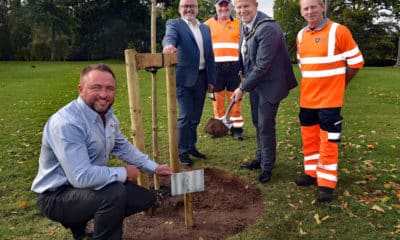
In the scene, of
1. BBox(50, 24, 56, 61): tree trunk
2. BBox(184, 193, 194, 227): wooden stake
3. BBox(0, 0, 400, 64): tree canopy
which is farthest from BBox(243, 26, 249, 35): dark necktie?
BBox(50, 24, 56, 61): tree trunk

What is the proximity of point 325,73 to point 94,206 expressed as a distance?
9.44 ft

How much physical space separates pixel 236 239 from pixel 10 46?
4309cm

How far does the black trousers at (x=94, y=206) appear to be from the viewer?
2.97m

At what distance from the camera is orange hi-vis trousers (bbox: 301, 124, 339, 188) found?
14.9ft

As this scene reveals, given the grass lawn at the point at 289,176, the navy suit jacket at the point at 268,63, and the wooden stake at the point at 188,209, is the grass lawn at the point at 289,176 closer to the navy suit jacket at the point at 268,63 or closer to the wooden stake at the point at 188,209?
the wooden stake at the point at 188,209

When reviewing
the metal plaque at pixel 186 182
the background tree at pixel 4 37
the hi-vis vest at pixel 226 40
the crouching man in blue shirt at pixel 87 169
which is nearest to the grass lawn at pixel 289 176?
the metal plaque at pixel 186 182

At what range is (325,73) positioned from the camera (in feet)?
14.5

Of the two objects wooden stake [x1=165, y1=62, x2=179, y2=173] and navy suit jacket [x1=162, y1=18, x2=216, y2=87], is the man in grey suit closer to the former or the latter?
navy suit jacket [x1=162, y1=18, x2=216, y2=87]

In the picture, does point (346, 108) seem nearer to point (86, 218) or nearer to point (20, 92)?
point (86, 218)

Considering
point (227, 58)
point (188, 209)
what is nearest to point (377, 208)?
point (188, 209)

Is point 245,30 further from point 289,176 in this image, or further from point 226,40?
point 226,40

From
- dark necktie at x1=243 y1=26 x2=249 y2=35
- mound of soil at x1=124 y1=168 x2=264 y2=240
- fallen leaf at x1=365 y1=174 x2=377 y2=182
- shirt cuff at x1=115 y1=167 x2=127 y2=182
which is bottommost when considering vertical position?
mound of soil at x1=124 y1=168 x2=264 y2=240

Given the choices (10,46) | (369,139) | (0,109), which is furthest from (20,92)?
(10,46)

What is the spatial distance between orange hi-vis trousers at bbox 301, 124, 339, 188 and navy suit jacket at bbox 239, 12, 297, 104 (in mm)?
593
